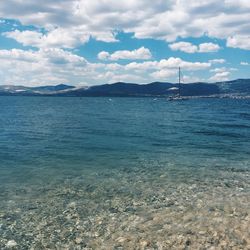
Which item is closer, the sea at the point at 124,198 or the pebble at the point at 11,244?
the pebble at the point at 11,244

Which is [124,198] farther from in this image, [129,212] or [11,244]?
[11,244]

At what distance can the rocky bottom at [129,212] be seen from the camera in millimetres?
17406

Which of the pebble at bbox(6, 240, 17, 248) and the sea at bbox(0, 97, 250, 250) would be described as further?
the sea at bbox(0, 97, 250, 250)

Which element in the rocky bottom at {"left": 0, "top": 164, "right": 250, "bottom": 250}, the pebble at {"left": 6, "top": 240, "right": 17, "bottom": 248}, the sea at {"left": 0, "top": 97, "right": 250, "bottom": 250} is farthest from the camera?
the sea at {"left": 0, "top": 97, "right": 250, "bottom": 250}

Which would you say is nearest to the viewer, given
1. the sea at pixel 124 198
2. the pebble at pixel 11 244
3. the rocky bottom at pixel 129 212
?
the pebble at pixel 11 244

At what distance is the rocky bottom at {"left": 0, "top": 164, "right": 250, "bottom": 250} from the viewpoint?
17.4 m

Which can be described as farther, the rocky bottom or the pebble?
the rocky bottom

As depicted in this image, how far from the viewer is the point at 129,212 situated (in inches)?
843

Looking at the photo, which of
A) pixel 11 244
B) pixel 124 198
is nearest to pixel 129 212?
pixel 124 198

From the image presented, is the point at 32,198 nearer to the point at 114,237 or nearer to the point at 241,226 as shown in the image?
the point at 114,237

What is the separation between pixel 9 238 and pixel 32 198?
6.34 m

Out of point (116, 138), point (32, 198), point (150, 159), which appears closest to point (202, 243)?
point (32, 198)

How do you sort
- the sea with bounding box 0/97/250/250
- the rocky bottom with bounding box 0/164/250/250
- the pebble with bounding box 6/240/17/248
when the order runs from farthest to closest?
the sea with bounding box 0/97/250/250
the rocky bottom with bounding box 0/164/250/250
the pebble with bounding box 6/240/17/248

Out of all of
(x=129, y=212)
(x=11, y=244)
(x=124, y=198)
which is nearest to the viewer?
(x=11, y=244)
